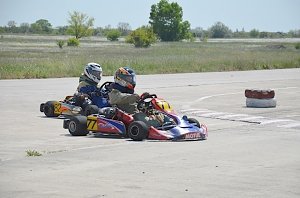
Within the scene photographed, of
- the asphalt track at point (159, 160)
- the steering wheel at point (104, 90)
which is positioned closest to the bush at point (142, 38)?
the asphalt track at point (159, 160)

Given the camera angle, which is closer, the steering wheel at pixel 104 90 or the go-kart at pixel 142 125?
the go-kart at pixel 142 125

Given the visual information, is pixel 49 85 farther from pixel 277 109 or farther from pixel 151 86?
pixel 277 109

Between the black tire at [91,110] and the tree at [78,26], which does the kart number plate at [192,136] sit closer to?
the black tire at [91,110]

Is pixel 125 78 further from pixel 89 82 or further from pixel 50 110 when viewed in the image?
pixel 50 110

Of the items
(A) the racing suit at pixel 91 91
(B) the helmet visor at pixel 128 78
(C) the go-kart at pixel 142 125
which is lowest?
(C) the go-kart at pixel 142 125

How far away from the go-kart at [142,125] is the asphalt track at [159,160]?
0.20m

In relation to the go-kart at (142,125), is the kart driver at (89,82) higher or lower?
higher

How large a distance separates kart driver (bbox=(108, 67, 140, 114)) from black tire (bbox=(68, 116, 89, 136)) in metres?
0.72

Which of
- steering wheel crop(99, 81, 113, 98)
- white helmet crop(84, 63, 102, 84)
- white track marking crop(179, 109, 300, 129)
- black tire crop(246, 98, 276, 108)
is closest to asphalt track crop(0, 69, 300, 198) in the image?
white track marking crop(179, 109, 300, 129)

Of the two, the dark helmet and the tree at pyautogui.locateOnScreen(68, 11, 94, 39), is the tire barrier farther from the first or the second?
the tree at pyautogui.locateOnScreen(68, 11, 94, 39)

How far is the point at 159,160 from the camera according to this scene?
38.0ft

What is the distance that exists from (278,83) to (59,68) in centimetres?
1174

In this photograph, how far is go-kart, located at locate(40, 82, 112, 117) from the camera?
16.5m

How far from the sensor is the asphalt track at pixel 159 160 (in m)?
9.22
